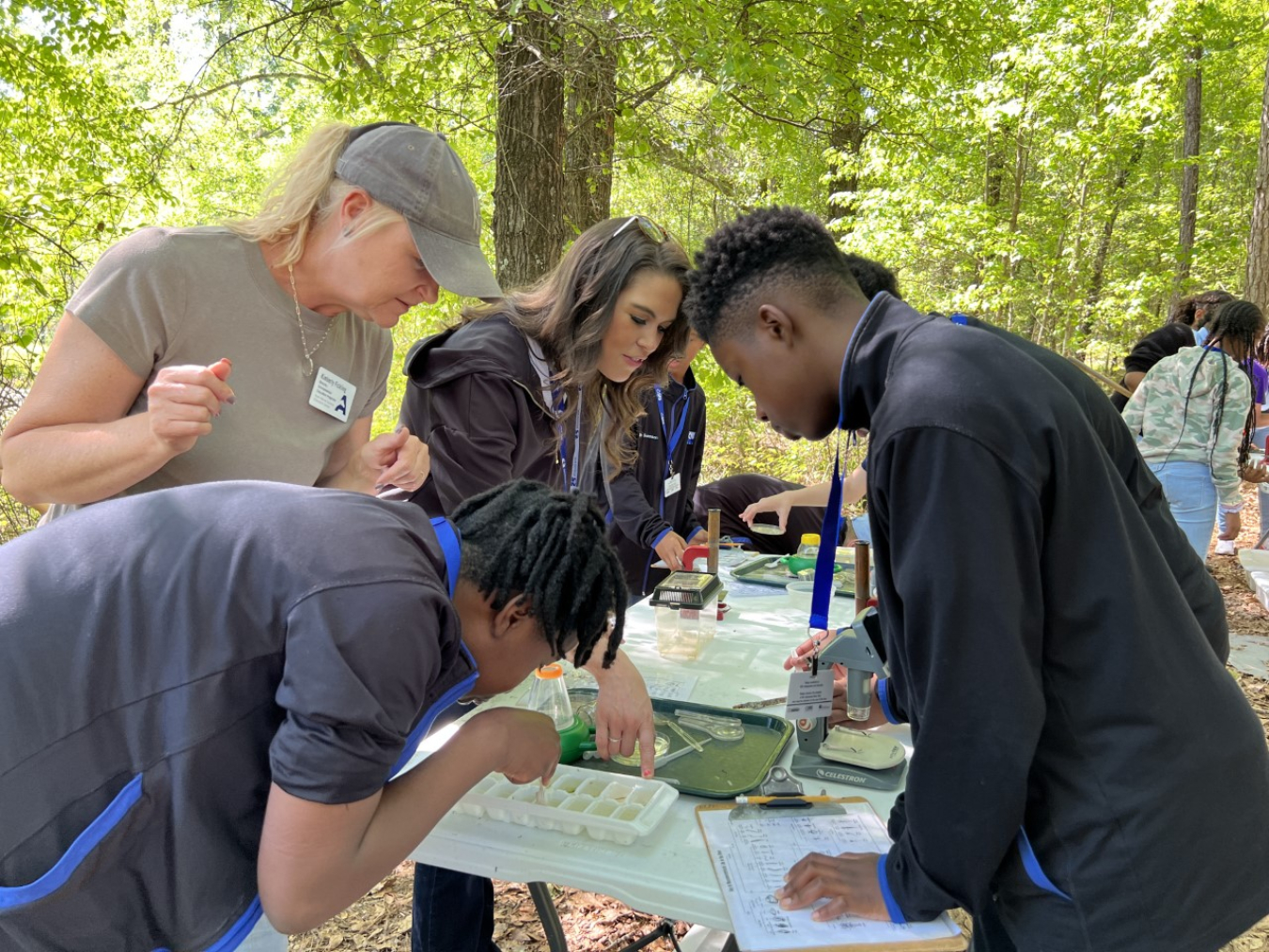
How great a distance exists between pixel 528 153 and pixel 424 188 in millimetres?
3078

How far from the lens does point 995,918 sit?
1.18 m

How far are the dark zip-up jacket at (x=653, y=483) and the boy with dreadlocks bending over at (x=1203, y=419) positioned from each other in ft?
8.89

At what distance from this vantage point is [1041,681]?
0.95 metres

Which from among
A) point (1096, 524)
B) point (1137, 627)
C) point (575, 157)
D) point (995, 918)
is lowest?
point (995, 918)

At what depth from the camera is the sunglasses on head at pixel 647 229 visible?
2.42 metres

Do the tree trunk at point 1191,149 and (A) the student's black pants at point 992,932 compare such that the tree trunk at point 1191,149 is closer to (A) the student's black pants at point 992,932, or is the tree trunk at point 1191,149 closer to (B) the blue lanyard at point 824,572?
(B) the blue lanyard at point 824,572

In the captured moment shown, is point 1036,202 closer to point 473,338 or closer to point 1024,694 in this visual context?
point 473,338

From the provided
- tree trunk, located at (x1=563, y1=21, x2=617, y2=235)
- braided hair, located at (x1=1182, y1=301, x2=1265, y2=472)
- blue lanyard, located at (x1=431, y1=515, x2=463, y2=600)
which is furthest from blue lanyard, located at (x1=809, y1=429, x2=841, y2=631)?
braided hair, located at (x1=1182, y1=301, x2=1265, y2=472)

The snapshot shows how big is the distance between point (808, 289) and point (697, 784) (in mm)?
891

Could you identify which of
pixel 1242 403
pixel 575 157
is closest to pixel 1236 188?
pixel 1242 403

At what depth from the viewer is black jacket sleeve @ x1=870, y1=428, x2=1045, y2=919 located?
89 cm

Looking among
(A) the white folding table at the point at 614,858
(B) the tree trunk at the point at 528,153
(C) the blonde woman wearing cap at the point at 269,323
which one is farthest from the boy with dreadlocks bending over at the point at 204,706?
(B) the tree trunk at the point at 528,153

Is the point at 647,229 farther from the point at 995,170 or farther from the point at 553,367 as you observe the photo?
the point at 995,170

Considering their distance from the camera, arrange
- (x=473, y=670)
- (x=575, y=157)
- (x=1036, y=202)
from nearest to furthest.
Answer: (x=473, y=670) → (x=575, y=157) → (x=1036, y=202)
